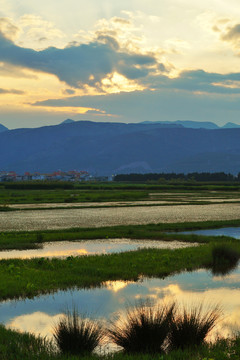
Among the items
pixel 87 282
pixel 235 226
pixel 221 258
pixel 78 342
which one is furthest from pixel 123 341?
pixel 235 226

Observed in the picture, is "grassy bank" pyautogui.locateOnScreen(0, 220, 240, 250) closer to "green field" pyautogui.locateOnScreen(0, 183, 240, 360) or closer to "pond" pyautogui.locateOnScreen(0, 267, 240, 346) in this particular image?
"green field" pyautogui.locateOnScreen(0, 183, 240, 360)

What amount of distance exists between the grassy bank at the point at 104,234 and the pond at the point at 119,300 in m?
13.1

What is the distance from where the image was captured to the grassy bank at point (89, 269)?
17859mm

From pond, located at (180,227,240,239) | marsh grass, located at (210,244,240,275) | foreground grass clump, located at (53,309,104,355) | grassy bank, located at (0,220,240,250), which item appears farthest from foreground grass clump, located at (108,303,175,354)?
pond, located at (180,227,240,239)

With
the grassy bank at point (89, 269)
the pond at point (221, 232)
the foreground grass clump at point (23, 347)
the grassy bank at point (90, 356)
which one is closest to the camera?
the grassy bank at point (90, 356)

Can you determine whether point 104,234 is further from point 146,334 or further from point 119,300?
point 146,334

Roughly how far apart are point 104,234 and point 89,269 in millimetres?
15190

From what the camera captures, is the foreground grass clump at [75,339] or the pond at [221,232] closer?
the foreground grass clump at [75,339]

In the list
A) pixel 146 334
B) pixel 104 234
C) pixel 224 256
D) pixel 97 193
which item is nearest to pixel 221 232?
pixel 104 234

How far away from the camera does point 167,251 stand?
26016 mm

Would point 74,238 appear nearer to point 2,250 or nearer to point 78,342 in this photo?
point 2,250

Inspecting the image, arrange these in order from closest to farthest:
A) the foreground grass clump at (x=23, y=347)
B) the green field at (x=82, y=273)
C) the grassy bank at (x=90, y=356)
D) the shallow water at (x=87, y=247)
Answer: the grassy bank at (x=90, y=356)
the foreground grass clump at (x=23, y=347)
the green field at (x=82, y=273)
the shallow water at (x=87, y=247)

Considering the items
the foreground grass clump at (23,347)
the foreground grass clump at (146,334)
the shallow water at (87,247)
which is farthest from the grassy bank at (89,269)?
the foreground grass clump at (146,334)

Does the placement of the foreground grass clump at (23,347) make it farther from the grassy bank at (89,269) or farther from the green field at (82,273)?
the grassy bank at (89,269)
